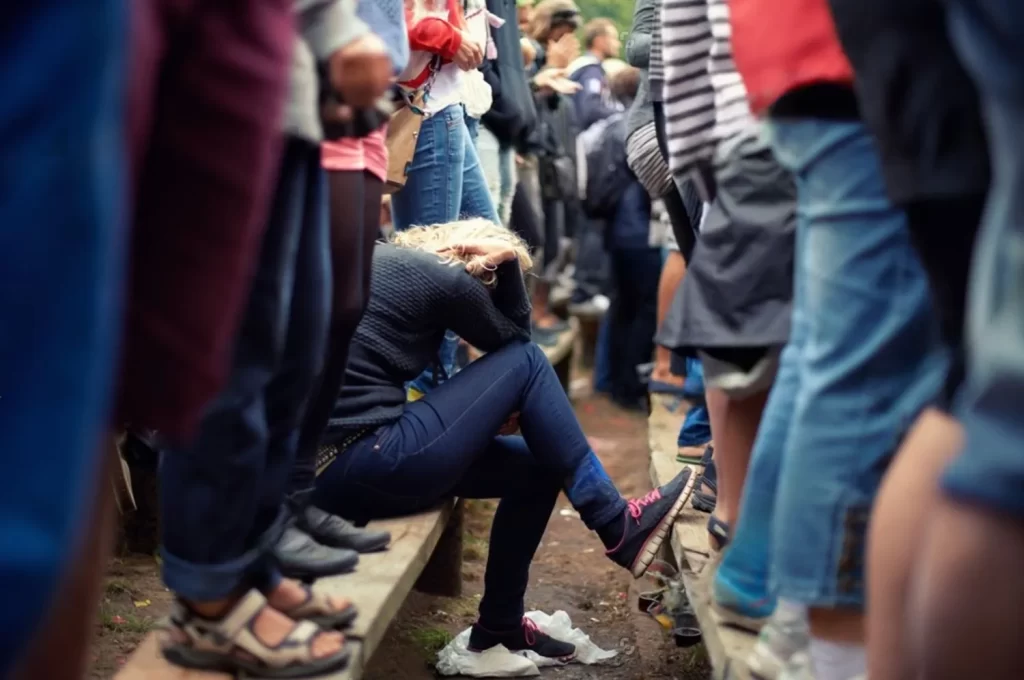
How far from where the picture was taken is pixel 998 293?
126cm

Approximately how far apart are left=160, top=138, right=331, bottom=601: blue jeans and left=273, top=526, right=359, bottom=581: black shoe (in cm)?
31

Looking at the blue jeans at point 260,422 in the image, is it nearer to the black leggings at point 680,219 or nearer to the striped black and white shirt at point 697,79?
the striped black and white shirt at point 697,79

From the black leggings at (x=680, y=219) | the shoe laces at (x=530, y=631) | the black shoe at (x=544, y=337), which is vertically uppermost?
the black leggings at (x=680, y=219)

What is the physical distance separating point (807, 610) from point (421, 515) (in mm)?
1500

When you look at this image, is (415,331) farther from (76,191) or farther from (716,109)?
(76,191)

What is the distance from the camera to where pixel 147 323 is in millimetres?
1353

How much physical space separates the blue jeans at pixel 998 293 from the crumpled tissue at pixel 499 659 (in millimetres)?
2529

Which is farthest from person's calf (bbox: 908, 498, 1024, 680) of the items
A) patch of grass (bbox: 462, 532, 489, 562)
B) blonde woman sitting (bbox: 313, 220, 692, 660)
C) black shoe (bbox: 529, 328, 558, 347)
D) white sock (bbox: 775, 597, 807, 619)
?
black shoe (bbox: 529, 328, 558, 347)

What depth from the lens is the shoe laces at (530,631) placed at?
374cm

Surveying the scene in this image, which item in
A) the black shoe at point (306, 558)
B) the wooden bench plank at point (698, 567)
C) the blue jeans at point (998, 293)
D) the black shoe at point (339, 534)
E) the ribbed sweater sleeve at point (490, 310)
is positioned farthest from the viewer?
the ribbed sweater sleeve at point (490, 310)

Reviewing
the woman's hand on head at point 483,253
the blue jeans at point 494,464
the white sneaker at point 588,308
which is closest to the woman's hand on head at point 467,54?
the woman's hand on head at point 483,253

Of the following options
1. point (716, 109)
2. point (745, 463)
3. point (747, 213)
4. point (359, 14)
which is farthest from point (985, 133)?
point (359, 14)

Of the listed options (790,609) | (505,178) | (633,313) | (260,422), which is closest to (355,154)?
(260,422)

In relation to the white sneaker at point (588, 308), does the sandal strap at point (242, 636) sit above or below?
above
